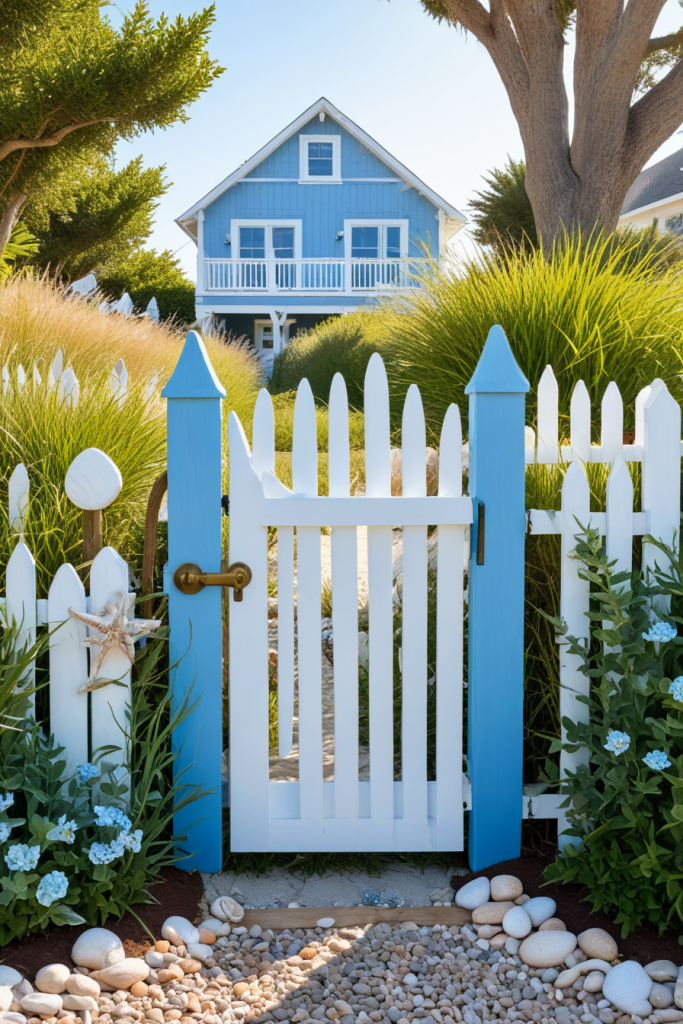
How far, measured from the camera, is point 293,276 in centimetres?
2061

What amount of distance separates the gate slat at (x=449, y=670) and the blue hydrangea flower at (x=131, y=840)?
830 mm

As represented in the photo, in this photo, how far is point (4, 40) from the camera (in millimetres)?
8516

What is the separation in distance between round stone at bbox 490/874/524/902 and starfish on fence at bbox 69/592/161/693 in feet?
3.68

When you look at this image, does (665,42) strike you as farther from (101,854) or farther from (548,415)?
(101,854)

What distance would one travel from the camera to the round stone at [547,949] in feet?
5.97

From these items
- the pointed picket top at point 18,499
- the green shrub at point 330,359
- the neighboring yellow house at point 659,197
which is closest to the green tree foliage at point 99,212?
the green shrub at point 330,359

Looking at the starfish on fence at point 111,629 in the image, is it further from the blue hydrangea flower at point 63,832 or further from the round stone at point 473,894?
the round stone at point 473,894

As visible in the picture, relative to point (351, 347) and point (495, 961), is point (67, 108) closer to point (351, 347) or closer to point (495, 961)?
point (351, 347)

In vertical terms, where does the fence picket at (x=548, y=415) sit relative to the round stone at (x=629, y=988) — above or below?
above

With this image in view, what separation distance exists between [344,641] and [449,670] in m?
0.31

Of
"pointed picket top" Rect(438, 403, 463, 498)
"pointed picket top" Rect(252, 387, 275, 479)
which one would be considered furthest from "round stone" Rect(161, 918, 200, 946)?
"pointed picket top" Rect(438, 403, 463, 498)

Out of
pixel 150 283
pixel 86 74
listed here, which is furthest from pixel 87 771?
pixel 150 283

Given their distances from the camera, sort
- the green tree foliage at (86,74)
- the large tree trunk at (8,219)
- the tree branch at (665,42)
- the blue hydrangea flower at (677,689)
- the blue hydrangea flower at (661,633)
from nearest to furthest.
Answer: the blue hydrangea flower at (677,689) → the blue hydrangea flower at (661,633) → the tree branch at (665,42) → the green tree foliage at (86,74) → the large tree trunk at (8,219)

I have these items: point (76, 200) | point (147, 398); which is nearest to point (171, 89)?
point (147, 398)
